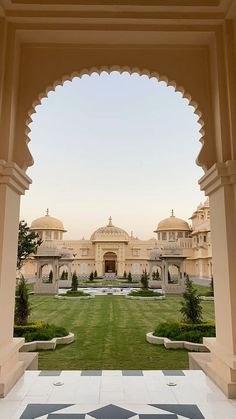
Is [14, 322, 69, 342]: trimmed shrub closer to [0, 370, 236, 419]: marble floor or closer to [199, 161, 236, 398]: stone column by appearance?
[0, 370, 236, 419]: marble floor

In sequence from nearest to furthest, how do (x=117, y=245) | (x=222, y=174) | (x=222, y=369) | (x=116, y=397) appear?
(x=116, y=397) < (x=222, y=369) < (x=222, y=174) < (x=117, y=245)

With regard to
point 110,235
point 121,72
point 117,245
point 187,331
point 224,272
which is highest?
point 110,235

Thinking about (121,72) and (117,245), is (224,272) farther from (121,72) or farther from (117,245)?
(117,245)

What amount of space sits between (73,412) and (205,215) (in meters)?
29.4

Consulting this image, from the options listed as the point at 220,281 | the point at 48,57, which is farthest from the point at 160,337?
the point at 48,57

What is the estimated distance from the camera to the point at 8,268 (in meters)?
3.28

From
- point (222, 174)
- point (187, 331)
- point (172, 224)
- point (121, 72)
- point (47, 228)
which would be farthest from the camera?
point (172, 224)

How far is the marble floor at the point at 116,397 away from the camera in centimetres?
259

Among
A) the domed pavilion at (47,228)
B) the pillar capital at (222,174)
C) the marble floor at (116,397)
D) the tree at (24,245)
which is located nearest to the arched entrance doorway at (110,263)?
the domed pavilion at (47,228)

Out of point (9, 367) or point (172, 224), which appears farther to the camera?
point (172, 224)

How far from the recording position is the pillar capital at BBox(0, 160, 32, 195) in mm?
3145

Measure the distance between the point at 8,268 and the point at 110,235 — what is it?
1239 inches

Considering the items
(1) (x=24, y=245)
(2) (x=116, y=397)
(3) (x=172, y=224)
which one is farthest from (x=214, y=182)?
(3) (x=172, y=224)

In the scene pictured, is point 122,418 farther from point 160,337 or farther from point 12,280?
point 160,337
